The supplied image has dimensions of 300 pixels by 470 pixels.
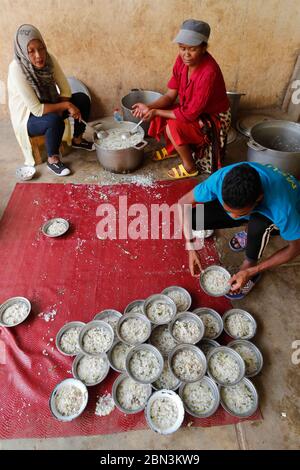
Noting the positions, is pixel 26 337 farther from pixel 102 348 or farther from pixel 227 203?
pixel 227 203

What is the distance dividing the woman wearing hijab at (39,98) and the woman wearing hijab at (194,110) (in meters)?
0.72

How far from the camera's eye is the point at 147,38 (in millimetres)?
3289

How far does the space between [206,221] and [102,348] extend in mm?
1014

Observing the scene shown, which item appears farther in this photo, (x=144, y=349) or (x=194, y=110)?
(x=194, y=110)

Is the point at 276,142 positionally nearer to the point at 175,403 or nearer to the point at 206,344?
the point at 206,344

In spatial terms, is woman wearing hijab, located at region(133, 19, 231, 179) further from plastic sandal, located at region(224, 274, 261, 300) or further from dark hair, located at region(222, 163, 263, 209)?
dark hair, located at region(222, 163, 263, 209)

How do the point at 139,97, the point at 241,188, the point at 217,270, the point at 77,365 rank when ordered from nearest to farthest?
the point at 241,188 < the point at 77,365 < the point at 217,270 < the point at 139,97

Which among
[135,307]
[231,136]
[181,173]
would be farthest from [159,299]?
[231,136]

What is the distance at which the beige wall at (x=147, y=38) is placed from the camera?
312cm

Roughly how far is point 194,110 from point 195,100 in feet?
0.25

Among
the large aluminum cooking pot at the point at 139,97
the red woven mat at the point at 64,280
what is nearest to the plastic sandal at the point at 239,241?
the red woven mat at the point at 64,280

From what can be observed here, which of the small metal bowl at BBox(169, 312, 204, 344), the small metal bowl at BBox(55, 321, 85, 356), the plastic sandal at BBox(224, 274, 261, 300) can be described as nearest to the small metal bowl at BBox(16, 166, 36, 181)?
the small metal bowl at BBox(55, 321, 85, 356)

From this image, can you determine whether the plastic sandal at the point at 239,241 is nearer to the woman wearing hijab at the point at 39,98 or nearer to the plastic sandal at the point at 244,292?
the plastic sandal at the point at 244,292

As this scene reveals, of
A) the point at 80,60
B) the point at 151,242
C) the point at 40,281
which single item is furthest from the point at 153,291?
the point at 80,60
